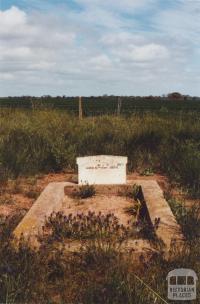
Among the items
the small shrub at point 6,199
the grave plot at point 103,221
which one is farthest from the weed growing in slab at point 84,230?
the small shrub at point 6,199

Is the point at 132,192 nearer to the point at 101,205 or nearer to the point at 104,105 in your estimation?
the point at 101,205

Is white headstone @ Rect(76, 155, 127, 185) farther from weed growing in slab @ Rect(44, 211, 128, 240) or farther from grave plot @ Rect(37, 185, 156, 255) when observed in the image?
weed growing in slab @ Rect(44, 211, 128, 240)

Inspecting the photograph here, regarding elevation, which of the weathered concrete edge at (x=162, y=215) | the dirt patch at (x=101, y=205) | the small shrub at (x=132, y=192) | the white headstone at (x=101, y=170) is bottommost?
the dirt patch at (x=101, y=205)

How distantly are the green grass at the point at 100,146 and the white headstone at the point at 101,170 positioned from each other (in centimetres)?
93

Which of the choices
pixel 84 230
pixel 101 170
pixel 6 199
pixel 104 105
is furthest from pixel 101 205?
pixel 104 105

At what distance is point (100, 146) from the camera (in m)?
9.28

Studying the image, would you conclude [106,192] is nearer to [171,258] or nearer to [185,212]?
[185,212]

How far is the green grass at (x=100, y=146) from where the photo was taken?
26.1 feet

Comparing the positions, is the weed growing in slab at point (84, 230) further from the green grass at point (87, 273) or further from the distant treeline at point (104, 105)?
the distant treeline at point (104, 105)

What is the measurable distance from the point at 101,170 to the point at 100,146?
2306 millimetres

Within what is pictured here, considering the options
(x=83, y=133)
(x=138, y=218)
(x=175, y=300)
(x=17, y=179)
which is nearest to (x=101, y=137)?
(x=83, y=133)

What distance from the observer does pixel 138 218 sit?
5664mm

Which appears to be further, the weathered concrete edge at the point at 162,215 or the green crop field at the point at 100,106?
the green crop field at the point at 100,106

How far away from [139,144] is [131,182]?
2.63m
